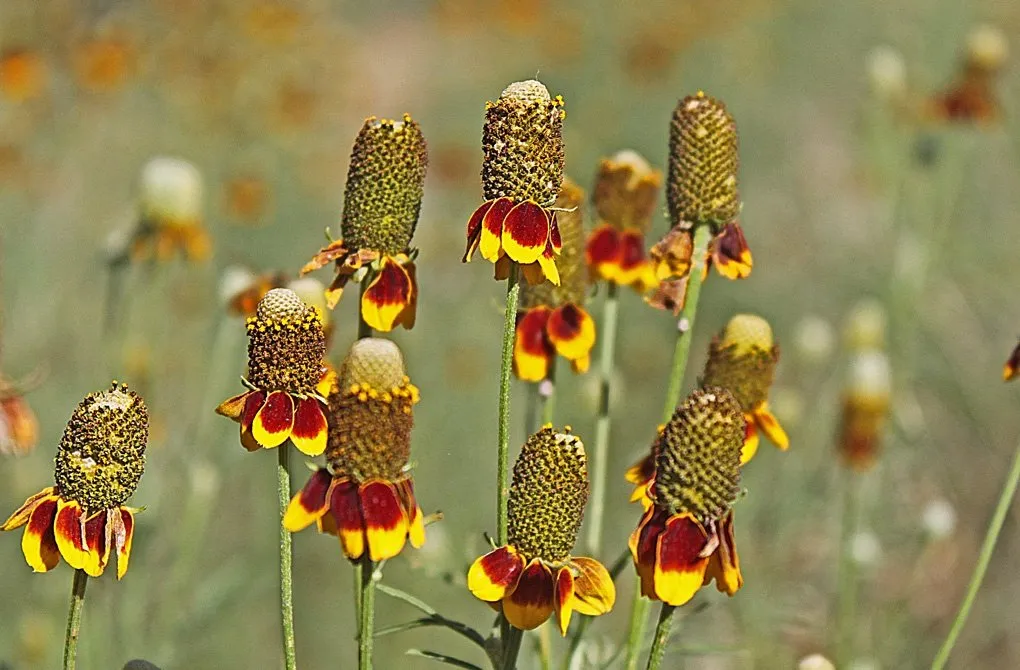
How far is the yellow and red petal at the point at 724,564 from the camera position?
1406 millimetres

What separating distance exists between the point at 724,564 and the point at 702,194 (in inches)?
Result: 24.6

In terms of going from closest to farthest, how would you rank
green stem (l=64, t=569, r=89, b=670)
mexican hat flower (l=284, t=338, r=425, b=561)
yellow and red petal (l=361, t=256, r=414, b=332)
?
1. green stem (l=64, t=569, r=89, b=670)
2. mexican hat flower (l=284, t=338, r=425, b=561)
3. yellow and red petal (l=361, t=256, r=414, b=332)

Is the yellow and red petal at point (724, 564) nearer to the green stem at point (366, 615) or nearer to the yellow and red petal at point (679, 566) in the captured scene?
the yellow and red petal at point (679, 566)

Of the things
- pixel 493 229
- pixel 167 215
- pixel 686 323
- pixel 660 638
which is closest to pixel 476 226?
pixel 493 229

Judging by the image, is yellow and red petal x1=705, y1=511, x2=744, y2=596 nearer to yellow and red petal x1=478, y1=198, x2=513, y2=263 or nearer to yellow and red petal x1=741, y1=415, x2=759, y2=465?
yellow and red petal x1=741, y1=415, x2=759, y2=465

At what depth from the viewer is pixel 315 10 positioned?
710 cm

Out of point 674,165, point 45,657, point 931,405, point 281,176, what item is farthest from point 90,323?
point 674,165

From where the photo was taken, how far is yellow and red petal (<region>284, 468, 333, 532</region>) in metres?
1.37

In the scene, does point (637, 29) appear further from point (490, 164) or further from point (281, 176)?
point (490, 164)

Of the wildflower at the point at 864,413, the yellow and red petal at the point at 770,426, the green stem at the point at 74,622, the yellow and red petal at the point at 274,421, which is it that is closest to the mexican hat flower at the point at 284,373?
the yellow and red petal at the point at 274,421

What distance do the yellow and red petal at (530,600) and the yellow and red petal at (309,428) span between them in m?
Answer: 0.27

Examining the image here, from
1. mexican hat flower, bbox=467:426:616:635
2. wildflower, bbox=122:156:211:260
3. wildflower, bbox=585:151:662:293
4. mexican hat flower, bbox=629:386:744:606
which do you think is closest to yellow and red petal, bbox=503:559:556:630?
mexican hat flower, bbox=467:426:616:635

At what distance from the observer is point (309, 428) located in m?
1.41

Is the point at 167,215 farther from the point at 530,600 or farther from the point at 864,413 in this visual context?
the point at 530,600
